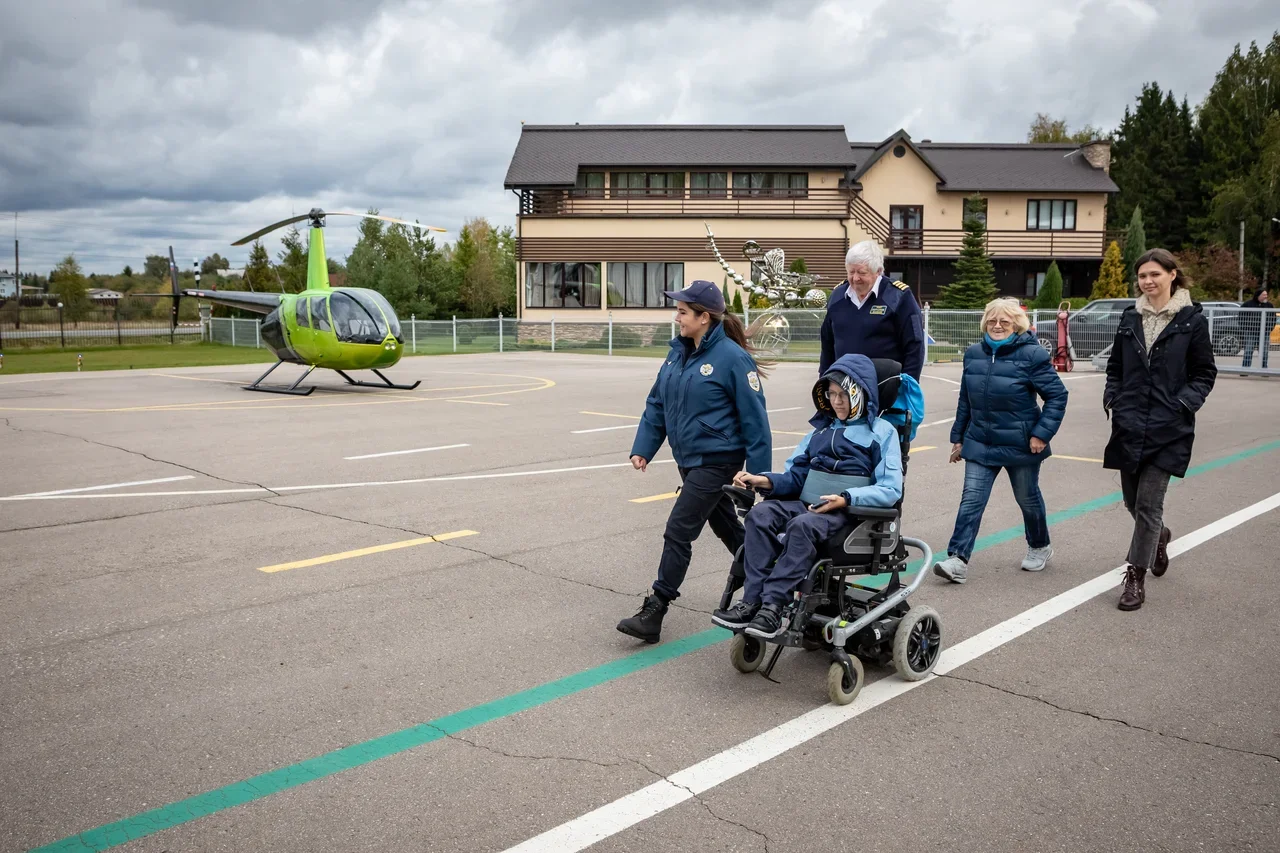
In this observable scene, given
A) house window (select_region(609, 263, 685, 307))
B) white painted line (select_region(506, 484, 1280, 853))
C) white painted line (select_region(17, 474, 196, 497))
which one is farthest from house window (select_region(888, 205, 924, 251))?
white painted line (select_region(506, 484, 1280, 853))

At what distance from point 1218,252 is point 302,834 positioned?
62.2 metres

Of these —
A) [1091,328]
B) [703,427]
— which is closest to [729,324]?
[703,427]

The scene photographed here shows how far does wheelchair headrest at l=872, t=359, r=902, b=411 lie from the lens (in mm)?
5285

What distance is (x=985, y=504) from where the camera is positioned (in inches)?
260

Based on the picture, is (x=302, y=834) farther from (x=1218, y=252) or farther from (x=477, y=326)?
(x=1218, y=252)

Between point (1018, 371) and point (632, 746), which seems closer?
point (632, 746)

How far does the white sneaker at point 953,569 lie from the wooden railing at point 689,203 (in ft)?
135

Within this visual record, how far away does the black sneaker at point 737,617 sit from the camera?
4465 millimetres

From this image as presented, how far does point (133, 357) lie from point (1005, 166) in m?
41.4

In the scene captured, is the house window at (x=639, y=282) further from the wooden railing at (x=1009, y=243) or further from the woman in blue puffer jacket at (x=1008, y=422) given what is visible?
the woman in blue puffer jacket at (x=1008, y=422)

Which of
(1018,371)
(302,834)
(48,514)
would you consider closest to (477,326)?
(48,514)

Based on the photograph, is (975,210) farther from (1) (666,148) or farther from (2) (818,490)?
(2) (818,490)

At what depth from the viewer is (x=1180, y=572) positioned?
21.9 feet

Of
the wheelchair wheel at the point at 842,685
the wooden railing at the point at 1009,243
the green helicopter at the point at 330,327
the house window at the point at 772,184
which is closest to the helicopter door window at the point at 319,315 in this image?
the green helicopter at the point at 330,327
